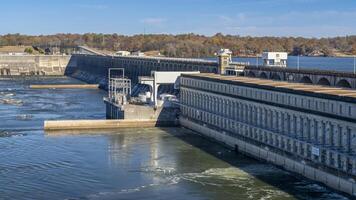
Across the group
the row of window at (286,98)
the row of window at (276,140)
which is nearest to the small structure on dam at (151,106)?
the row of window at (276,140)

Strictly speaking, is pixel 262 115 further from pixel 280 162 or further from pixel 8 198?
pixel 8 198

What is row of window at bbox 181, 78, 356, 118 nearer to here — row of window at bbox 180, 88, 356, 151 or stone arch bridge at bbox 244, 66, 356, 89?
row of window at bbox 180, 88, 356, 151

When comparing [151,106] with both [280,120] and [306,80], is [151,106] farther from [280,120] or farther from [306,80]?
[280,120]

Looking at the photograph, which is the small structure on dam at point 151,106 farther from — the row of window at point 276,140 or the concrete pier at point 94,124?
the row of window at point 276,140

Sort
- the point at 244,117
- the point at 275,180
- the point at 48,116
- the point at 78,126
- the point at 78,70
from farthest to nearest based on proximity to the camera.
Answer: the point at 78,70
the point at 48,116
the point at 78,126
the point at 244,117
the point at 275,180

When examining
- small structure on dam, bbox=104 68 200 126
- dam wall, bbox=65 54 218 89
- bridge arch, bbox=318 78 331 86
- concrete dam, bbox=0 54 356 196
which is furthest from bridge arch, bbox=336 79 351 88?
dam wall, bbox=65 54 218 89

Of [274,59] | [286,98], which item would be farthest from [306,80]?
[274,59]

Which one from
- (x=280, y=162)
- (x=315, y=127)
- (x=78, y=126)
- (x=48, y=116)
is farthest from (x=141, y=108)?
(x=315, y=127)
